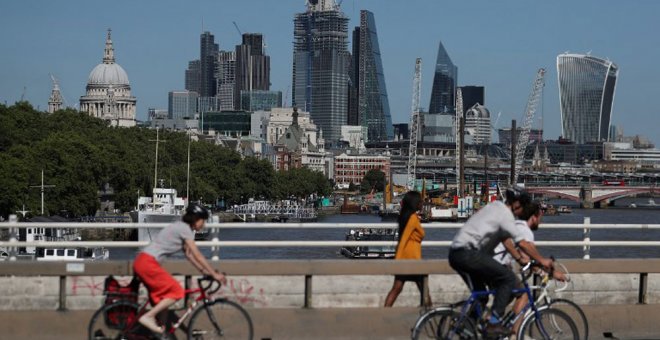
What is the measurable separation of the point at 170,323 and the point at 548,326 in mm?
4113

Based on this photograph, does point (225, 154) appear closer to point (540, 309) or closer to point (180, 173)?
point (180, 173)

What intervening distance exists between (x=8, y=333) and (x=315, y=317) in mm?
3627

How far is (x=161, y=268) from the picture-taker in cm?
1497

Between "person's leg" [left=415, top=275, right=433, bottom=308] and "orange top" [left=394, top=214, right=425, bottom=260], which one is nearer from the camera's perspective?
"person's leg" [left=415, top=275, right=433, bottom=308]

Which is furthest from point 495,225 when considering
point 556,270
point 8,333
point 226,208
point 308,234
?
point 226,208

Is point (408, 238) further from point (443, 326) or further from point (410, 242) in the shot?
point (443, 326)

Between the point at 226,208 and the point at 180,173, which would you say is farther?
the point at 226,208

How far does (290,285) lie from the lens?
17.4 metres

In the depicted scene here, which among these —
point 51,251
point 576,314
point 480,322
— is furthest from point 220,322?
point 51,251

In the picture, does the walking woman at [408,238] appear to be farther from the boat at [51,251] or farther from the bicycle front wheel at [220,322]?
the boat at [51,251]

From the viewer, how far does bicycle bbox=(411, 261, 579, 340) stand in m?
14.8

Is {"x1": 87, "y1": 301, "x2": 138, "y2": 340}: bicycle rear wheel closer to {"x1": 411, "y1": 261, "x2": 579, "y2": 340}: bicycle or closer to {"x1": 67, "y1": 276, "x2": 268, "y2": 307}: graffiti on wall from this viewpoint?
{"x1": 67, "y1": 276, "x2": 268, "y2": 307}: graffiti on wall

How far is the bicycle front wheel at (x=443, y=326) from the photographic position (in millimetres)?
14727

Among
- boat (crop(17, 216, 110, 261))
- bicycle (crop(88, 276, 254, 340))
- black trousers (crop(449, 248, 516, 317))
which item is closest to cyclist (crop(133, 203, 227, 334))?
bicycle (crop(88, 276, 254, 340))
